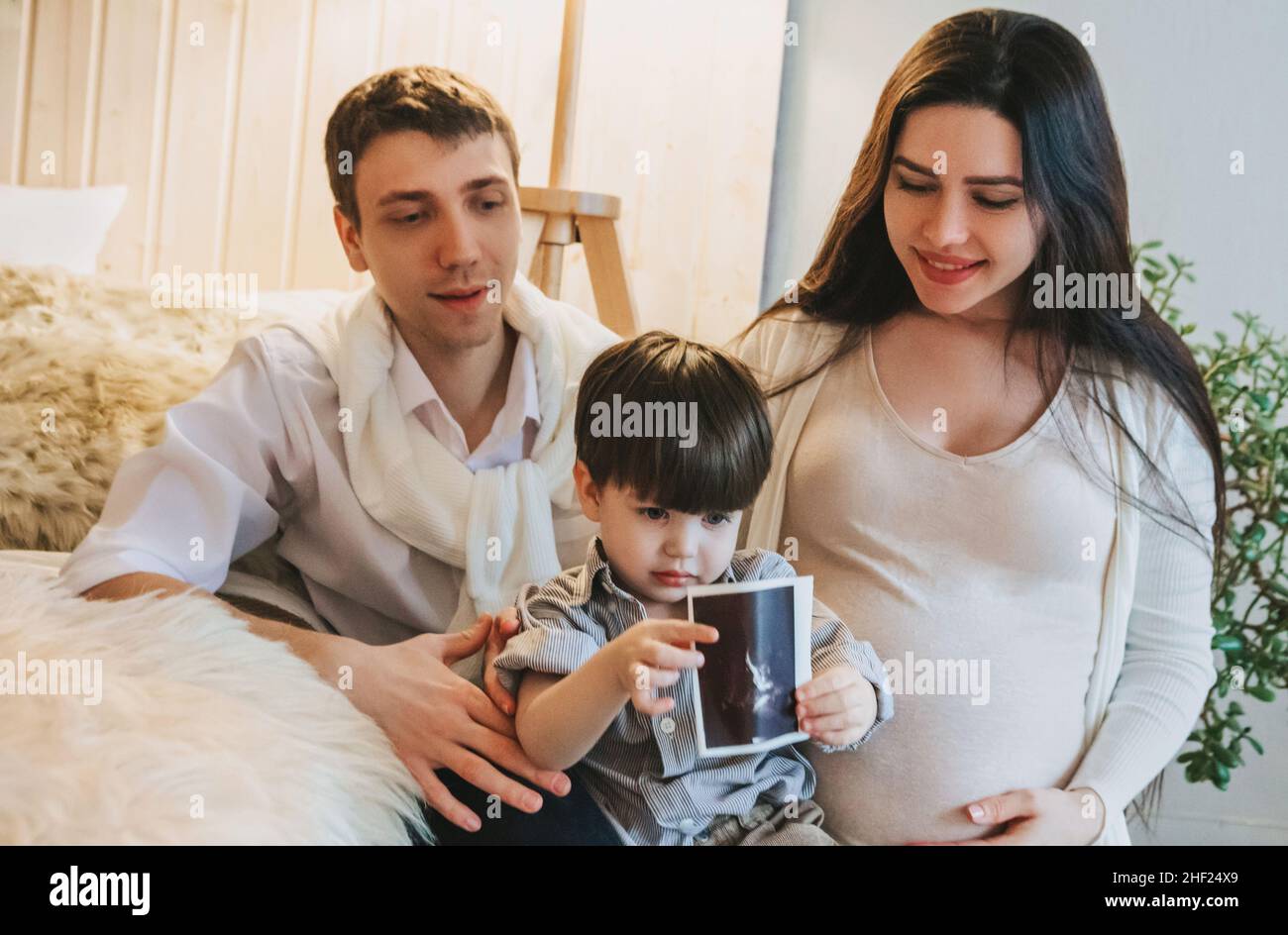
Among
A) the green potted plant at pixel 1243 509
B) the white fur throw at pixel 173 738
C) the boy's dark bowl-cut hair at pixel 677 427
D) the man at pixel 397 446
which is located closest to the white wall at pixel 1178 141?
the green potted plant at pixel 1243 509

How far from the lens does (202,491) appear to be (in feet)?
3.41

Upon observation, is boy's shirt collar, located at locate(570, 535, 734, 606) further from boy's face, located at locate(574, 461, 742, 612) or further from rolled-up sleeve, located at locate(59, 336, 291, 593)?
rolled-up sleeve, located at locate(59, 336, 291, 593)

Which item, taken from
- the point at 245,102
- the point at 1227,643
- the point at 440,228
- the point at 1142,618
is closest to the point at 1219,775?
the point at 1227,643

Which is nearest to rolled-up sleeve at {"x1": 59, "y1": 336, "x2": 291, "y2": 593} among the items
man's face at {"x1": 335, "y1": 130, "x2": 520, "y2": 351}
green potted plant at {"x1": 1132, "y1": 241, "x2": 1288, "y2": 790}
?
man's face at {"x1": 335, "y1": 130, "x2": 520, "y2": 351}

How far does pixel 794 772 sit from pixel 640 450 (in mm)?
292

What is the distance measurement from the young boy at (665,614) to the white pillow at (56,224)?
0.97m

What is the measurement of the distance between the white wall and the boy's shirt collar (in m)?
0.86

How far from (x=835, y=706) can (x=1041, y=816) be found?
0.75ft

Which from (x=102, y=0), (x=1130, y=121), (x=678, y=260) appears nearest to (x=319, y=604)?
(x=678, y=260)

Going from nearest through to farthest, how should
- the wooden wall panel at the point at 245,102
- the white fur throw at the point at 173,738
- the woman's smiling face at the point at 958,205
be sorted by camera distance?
the white fur throw at the point at 173,738 < the woman's smiling face at the point at 958,205 < the wooden wall panel at the point at 245,102

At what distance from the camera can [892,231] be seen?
1030 millimetres

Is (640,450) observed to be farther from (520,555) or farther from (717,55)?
(717,55)

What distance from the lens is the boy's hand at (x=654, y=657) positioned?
2.52 feet

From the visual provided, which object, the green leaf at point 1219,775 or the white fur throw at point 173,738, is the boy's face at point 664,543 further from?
the green leaf at point 1219,775
